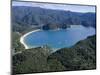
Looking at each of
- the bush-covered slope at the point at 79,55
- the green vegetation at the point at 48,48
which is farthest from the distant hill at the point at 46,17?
the bush-covered slope at the point at 79,55

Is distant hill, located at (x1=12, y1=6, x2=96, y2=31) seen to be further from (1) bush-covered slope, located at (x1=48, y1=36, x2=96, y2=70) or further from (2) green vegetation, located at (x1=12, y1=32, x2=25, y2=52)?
(1) bush-covered slope, located at (x1=48, y1=36, x2=96, y2=70)

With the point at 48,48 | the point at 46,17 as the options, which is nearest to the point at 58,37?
the point at 48,48

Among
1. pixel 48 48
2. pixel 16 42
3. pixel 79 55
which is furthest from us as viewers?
pixel 79 55

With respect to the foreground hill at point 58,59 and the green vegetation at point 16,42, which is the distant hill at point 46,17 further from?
the foreground hill at point 58,59

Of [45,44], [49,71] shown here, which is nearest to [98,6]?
[45,44]

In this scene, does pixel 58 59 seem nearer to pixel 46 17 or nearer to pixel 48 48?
pixel 48 48

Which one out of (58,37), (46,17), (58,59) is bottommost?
(58,59)

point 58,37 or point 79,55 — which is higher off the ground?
point 58,37
